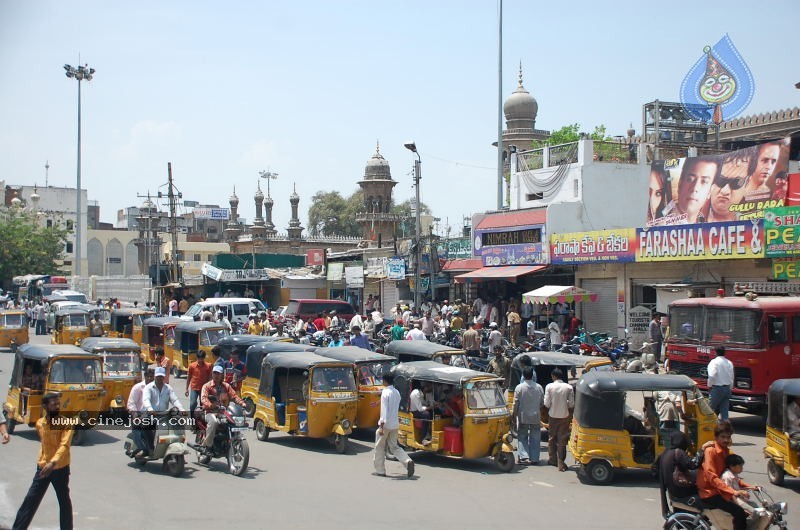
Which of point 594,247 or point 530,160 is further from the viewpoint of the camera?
point 530,160

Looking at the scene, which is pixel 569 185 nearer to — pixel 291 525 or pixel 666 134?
pixel 666 134

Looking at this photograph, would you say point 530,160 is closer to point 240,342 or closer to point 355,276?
point 355,276

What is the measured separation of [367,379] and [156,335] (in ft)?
41.6

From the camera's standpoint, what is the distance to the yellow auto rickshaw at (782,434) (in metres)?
10.9

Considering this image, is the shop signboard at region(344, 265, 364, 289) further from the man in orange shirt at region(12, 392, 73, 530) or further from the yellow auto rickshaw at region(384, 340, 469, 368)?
the man in orange shirt at region(12, 392, 73, 530)

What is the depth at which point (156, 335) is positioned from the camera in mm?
25781

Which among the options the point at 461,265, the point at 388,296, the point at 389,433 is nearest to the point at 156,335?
the point at 461,265

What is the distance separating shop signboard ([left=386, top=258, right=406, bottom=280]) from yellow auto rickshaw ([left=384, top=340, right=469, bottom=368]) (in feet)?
62.3

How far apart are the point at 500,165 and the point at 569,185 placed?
3.22 meters

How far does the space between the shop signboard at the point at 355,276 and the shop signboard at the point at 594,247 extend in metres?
13.8

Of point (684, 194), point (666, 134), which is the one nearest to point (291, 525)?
point (684, 194)

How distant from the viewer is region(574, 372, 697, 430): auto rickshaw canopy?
11.5 metres

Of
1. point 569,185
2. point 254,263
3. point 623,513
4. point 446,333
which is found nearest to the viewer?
point 623,513

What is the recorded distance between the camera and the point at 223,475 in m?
11.8
